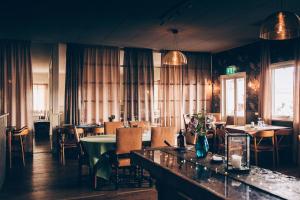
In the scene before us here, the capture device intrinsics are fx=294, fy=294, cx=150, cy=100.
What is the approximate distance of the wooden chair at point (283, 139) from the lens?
6.53 m

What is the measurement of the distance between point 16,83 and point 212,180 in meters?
6.98

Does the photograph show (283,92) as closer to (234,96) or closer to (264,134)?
(234,96)

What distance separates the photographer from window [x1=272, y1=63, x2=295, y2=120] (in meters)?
7.23

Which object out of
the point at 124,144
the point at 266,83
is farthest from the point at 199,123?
the point at 266,83

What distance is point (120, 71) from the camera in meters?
8.73

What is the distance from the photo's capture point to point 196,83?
9523 millimetres

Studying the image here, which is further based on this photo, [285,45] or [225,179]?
[285,45]

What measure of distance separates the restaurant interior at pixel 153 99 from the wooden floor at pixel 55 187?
2 cm

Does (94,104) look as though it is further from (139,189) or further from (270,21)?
(270,21)

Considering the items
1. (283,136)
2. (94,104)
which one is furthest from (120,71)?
(283,136)

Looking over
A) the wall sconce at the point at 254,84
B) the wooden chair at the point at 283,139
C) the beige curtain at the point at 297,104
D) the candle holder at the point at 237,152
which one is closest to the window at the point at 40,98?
the wall sconce at the point at 254,84

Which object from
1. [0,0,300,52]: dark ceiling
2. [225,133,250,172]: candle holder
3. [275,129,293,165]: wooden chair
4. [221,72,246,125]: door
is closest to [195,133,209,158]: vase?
[225,133,250,172]: candle holder

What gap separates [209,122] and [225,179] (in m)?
0.87

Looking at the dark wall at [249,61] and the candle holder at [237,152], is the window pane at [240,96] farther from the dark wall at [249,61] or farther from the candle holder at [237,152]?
the candle holder at [237,152]
